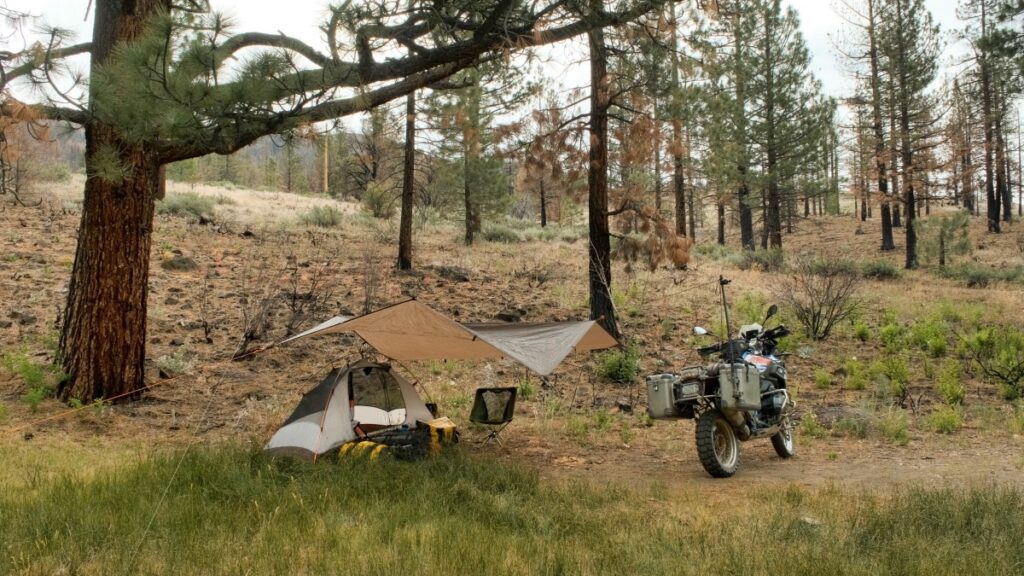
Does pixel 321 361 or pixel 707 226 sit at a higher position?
pixel 707 226

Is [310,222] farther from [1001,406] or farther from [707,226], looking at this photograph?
[707,226]

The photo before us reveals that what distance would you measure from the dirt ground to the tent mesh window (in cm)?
113

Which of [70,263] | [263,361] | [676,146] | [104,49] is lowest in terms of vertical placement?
[263,361]

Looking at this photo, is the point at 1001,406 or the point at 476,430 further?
the point at 1001,406

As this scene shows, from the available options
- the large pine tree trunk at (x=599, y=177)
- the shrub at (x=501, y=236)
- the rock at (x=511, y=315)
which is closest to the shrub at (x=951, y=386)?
the large pine tree trunk at (x=599, y=177)

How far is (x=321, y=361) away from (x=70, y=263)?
6.78 metres

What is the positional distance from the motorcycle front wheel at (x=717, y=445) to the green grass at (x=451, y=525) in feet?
2.01

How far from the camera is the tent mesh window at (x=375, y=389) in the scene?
781cm

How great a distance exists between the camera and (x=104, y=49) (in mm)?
8633

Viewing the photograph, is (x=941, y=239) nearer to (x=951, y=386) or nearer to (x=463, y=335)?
(x=951, y=386)

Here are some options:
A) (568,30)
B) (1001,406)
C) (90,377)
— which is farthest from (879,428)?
(90,377)

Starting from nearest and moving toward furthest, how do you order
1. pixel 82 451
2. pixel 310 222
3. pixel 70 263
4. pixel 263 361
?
pixel 82 451 < pixel 263 361 < pixel 70 263 < pixel 310 222

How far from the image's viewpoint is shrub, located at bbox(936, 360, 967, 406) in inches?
404

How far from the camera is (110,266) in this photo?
8.45 metres
